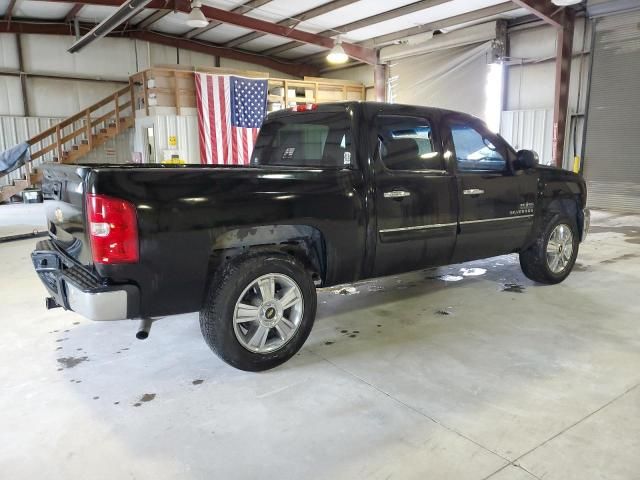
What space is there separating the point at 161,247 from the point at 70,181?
0.74m

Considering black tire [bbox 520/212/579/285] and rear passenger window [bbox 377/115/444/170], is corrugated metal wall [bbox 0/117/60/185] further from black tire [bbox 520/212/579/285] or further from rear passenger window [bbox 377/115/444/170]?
black tire [bbox 520/212/579/285]

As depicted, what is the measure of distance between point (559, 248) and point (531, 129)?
8.55 m

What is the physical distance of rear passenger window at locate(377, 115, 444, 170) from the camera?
345 cm

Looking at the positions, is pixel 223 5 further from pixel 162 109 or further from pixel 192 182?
pixel 192 182

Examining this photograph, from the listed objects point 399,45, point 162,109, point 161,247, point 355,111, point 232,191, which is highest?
point 399,45

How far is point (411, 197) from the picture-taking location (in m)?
3.51

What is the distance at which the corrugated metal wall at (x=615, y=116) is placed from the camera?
33.8 feet

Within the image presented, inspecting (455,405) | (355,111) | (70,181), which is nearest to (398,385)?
(455,405)

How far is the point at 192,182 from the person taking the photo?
2582 millimetres

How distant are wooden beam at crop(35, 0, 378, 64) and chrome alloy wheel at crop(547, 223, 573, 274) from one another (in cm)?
1040

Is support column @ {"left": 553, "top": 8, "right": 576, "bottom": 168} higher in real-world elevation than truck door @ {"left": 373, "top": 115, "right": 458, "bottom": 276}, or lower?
higher

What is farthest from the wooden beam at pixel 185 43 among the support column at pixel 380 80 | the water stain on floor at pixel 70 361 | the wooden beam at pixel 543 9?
the water stain on floor at pixel 70 361

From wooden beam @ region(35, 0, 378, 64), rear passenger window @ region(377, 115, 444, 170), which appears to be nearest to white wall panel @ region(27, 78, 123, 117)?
wooden beam @ region(35, 0, 378, 64)

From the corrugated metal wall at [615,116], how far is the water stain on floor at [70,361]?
443 inches
